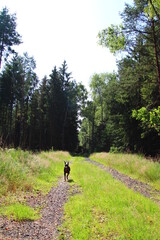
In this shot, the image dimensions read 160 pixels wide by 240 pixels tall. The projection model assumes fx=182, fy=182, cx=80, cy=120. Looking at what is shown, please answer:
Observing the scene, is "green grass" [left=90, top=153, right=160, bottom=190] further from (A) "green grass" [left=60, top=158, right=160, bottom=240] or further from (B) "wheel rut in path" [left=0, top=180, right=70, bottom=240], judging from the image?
(B) "wheel rut in path" [left=0, top=180, right=70, bottom=240]

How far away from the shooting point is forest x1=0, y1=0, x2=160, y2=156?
11141 mm

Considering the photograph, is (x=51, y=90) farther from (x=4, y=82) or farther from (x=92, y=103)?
(x=92, y=103)

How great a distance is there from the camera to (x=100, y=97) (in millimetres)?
51812

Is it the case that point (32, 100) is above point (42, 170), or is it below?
above

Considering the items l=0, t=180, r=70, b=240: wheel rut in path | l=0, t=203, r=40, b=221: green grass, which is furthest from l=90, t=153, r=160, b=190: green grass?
l=0, t=203, r=40, b=221: green grass

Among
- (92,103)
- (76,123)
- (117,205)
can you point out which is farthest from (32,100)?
(117,205)

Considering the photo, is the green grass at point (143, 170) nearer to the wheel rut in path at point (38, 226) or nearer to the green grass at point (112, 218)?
the green grass at point (112, 218)

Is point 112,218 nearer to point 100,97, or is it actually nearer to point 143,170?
point 143,170

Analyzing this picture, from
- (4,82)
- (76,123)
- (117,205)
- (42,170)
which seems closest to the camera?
(117,205)

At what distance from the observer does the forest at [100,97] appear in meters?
11.1

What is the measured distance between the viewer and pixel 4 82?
39.9 meters

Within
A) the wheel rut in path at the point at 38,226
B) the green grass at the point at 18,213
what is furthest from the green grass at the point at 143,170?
the green grass at the point at 18,213

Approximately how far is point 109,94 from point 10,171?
2210cm

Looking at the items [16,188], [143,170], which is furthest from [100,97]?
[16,188]
